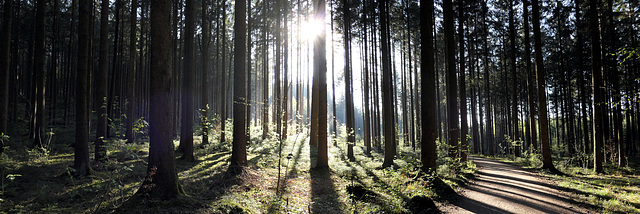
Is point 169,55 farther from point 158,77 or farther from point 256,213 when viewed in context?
point 256,213

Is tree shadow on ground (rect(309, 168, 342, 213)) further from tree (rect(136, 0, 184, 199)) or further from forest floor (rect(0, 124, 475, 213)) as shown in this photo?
tree (rect(136, 0, 184, 199))

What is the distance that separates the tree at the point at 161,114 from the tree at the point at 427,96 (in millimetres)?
7166

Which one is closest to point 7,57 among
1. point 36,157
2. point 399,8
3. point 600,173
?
point 36,157

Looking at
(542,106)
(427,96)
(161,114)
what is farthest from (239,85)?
(542,106)

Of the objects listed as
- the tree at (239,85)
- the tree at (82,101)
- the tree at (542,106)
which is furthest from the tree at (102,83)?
the tree at (542,106)

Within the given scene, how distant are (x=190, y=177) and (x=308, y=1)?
49.8 feet

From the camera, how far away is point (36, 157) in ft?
36.6

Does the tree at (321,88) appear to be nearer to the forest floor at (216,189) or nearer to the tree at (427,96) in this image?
the forest floor at (216,189)

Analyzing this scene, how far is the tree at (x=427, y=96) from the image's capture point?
355 inches

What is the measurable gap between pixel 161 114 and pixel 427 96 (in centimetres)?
761

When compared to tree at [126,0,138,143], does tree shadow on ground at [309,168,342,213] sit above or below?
below

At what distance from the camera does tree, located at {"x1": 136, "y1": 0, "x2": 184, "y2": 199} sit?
5867mm

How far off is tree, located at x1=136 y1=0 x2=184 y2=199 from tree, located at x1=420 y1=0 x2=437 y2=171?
7166 mm

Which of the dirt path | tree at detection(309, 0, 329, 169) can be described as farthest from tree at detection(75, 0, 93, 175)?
the dirt path
